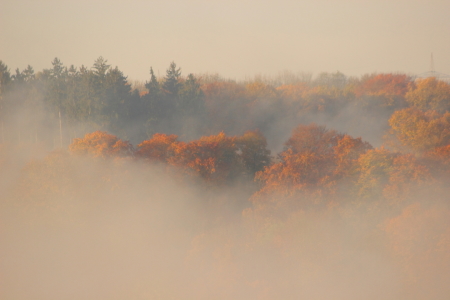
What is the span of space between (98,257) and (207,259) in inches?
320

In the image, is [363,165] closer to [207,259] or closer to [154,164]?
[207,259]

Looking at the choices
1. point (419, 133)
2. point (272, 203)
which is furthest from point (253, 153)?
point (419, 133)

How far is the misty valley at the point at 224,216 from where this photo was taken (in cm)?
2512

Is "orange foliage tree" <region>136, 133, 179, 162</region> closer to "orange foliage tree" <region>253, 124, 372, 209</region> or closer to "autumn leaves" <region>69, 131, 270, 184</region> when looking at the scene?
"autumn leaves" <region>69, 131, 270, 184</region>

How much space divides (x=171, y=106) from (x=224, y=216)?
2171cm

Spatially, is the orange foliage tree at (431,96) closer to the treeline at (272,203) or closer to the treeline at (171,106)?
the treeline at (171,106)

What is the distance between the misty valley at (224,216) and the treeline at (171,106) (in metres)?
0.81

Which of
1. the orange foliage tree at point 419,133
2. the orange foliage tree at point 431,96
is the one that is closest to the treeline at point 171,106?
the orange foliage tree at point 431,96

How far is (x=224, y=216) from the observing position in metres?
31.5

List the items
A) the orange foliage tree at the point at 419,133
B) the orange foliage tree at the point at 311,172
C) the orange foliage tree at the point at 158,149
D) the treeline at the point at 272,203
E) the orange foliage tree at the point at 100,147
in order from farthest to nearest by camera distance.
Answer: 1. the orange foliage tree at the point at 158,149
2. the orange foliage tree at the point at 419,133
3. the orange foliage tree at the point at 100,147
4. the orange foliage tree at the point at 311,172
5. the treeline at the point at 272,203

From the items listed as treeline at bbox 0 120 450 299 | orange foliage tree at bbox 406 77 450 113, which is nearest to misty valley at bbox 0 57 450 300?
treeline at bbox 0 120 450 299

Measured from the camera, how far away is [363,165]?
2988 centimetres

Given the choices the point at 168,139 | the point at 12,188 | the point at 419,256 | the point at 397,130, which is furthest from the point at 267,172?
the point at 12,188

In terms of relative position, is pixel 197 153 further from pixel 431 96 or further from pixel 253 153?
pixel 431 96
